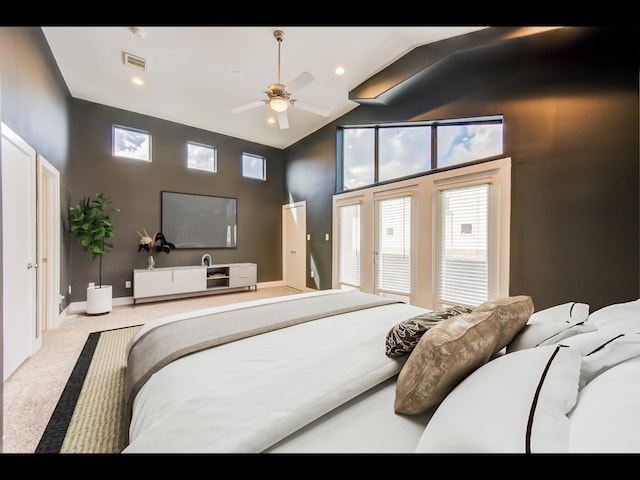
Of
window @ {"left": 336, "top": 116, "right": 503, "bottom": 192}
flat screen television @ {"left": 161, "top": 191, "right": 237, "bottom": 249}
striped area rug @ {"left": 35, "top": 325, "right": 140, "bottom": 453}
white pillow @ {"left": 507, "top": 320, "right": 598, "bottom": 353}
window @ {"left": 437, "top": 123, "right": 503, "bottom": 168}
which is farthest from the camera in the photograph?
flat screen television @ {"left": 161, "top": 191, "right": 237, "bottom": 249}

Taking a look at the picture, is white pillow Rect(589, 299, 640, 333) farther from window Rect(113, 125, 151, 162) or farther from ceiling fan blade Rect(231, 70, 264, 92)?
window Rect(113, 125, 151, 162)

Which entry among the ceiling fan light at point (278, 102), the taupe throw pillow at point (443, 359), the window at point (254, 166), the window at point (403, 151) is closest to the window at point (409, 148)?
the window at point (403, 151)

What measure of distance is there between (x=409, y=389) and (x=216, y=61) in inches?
155

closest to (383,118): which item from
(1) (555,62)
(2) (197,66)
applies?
(1) (555,62)

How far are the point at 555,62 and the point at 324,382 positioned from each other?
3.39m

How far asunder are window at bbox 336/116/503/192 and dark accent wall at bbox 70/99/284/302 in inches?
86.6

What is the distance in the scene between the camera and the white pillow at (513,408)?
50 cm

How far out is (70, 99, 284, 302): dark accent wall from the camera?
4.16 m

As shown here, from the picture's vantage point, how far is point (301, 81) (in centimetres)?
277

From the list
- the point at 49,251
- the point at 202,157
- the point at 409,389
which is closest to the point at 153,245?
the point at 49,251

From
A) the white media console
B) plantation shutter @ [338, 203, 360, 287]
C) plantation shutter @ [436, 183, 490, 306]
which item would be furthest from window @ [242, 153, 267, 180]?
plantation shutter @ [436, 183, 490, 306]

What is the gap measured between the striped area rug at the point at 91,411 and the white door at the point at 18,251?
473 millimetres

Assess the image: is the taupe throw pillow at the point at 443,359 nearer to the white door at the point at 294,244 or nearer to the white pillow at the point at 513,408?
the white pillow at the point at 513,408
